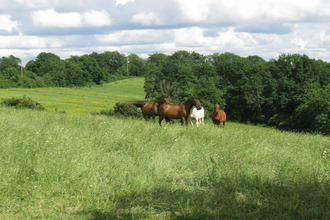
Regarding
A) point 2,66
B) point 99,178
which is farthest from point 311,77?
point 2,66

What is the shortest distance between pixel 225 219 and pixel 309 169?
3350mm

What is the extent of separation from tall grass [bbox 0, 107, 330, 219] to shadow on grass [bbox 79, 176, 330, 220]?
0.6 inches

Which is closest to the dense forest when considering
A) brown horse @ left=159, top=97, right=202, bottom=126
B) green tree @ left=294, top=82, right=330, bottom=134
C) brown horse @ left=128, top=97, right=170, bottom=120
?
green tree @ left=294, top=82, right=330, bottom=134

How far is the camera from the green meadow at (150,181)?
542cm

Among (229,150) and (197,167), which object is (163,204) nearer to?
(197,167)

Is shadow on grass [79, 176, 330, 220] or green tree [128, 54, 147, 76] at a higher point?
green tree [128, 54, 147, 76]

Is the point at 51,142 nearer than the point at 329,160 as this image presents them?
Yes

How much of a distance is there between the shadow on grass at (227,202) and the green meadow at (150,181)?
0.05 ft

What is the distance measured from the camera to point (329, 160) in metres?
8.98

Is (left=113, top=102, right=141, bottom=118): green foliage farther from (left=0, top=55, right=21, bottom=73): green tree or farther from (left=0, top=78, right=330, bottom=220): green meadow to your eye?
(left=0, top=55, right=21, bottom=73): green tree

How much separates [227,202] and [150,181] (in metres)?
1.56

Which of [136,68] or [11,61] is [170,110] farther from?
[136,68]

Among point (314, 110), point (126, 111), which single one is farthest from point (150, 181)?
point (314, 110)

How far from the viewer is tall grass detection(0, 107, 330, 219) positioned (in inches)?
213
